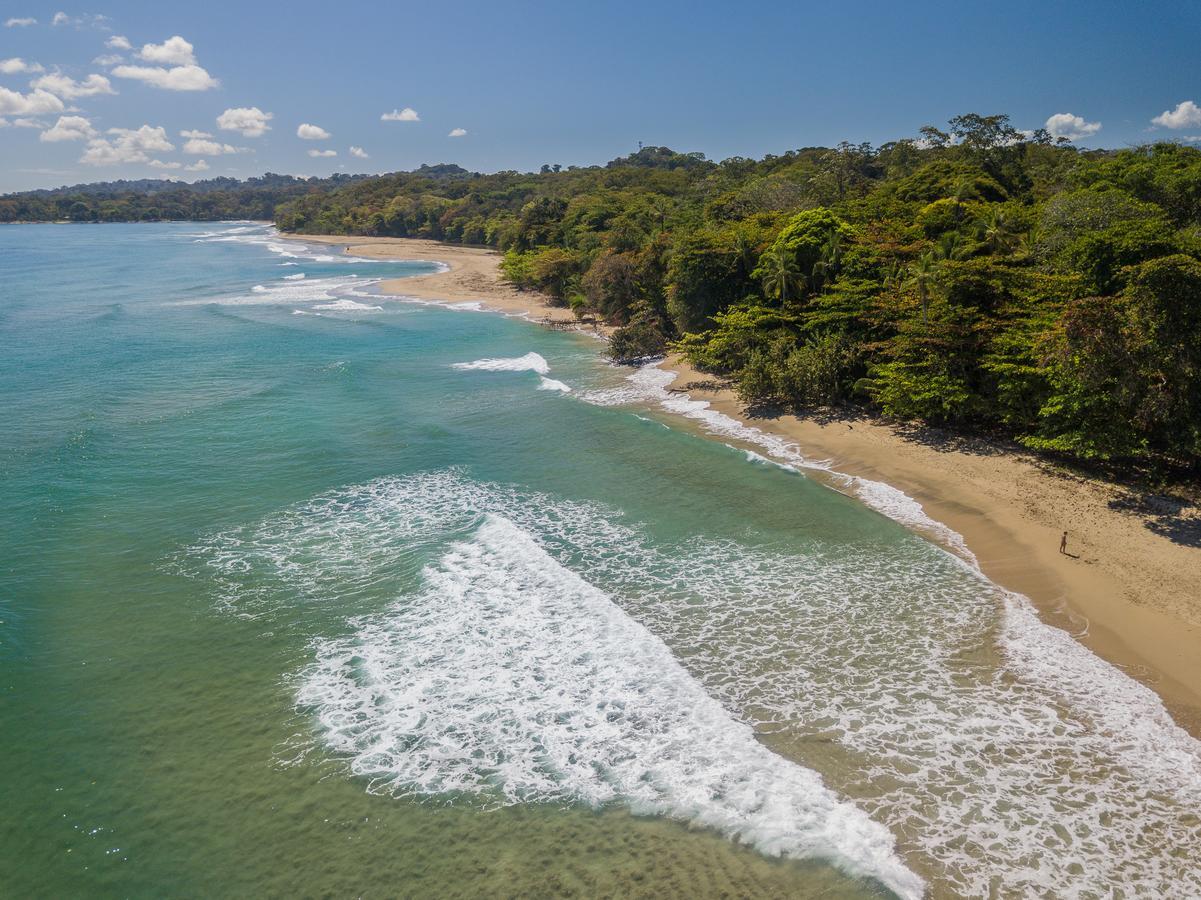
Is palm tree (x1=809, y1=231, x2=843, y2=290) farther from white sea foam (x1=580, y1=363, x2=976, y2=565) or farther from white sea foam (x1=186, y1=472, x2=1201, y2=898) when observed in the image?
white sea foam (x1=186, y1=472, x2=1201, y2=898)

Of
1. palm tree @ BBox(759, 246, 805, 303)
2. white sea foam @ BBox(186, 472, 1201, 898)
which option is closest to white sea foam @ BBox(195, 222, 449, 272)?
palm tree @ BBox(759, 246, 805, 303)

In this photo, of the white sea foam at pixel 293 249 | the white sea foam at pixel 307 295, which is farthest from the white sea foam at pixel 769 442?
the white sea foam at pixel 293 249

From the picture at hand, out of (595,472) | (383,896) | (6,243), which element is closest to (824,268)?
(595,472)

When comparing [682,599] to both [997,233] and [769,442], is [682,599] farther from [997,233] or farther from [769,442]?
[997,233]

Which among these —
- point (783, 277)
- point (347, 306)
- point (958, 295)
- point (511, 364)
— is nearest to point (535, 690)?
point (958, 295)

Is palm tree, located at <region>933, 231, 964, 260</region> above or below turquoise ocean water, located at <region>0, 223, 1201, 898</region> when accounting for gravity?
above

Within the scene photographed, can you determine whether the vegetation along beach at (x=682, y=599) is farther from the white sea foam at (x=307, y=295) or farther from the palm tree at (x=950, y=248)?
the white sea foam at (x=307, y=295)
